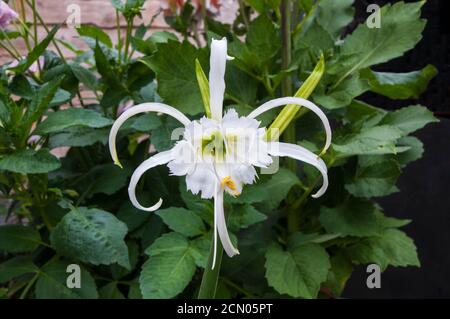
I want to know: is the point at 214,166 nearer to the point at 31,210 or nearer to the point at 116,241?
the point at 116,241

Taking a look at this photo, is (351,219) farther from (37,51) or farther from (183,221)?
(37,51)

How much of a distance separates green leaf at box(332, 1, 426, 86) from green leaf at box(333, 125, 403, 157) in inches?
3.4

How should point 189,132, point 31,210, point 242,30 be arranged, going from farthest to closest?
point 242,30 → point 31,210 → point 189,132

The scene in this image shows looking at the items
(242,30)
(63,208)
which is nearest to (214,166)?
(63,208)

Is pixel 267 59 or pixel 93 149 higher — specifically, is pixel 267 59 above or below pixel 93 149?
above

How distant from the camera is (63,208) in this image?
22.4 inches

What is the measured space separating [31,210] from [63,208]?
3.8 inches

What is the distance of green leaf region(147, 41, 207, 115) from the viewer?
509 millimetres

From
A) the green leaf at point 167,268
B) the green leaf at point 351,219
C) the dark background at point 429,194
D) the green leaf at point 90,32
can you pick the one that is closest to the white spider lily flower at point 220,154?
the green leaf at point 167,268

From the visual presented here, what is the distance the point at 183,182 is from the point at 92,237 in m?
0.10

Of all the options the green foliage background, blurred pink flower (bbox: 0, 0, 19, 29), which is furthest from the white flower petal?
blurred pink flower (bbox: 0, 0, 19, 29)

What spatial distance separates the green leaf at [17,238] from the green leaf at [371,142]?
32 centimetres

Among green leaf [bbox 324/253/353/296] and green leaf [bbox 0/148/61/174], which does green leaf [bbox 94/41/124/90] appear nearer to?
green leaf [bbox 0/148/61/174]

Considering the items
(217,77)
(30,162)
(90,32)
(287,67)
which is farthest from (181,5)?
(217,77)
